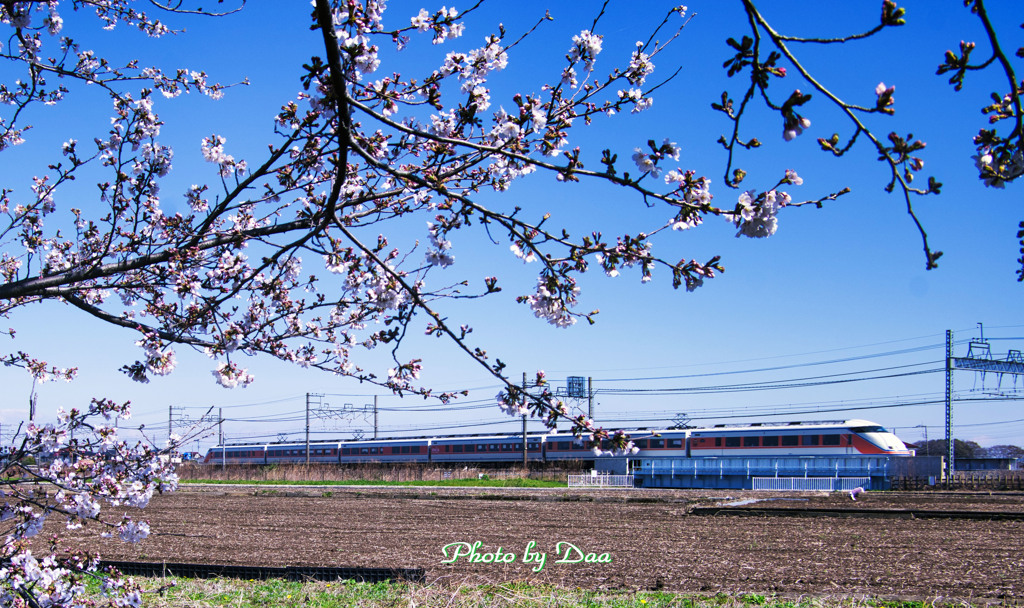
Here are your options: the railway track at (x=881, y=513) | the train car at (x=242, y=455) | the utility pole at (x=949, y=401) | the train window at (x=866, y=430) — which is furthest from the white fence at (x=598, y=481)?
the train car at (x=242, y=455)

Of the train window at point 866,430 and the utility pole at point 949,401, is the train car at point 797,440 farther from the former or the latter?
the utility pole at point 949,401

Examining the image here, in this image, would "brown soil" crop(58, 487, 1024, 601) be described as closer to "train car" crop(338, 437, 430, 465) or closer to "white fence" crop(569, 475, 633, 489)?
"white fence" crop(569, 475, 633, 489)

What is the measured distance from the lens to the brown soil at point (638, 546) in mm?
7297

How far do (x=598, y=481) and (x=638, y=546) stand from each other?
22.4 meters

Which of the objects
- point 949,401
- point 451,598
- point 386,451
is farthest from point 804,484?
point 386,451

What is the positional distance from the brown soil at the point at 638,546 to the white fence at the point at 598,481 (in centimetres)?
1329

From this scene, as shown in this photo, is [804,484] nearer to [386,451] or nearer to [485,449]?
[485,449]

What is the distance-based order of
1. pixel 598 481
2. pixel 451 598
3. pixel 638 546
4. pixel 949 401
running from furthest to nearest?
1. pixel 598 481
2. pixel 949 401
3. pixel 638 546
4. pixel 451 598

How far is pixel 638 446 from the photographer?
32.6 m

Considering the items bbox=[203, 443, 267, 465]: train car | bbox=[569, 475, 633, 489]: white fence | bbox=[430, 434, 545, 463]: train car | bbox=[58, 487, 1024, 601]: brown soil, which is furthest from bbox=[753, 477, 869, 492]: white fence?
bbox=[203, 443, 267, 465]: train car

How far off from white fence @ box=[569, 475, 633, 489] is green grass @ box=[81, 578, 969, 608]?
25.0 meters

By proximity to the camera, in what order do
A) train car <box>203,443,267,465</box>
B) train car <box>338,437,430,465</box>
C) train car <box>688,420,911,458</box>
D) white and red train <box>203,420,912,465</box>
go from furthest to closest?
train car <box>203,443,267,465</box>
train car <box>338,437,430,465</box>
white and red train <box>203,420,912,465</box>
train car <box>688,420,911,458</box>

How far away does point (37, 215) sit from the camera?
15.7ft

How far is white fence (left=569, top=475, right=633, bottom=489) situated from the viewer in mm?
31467
